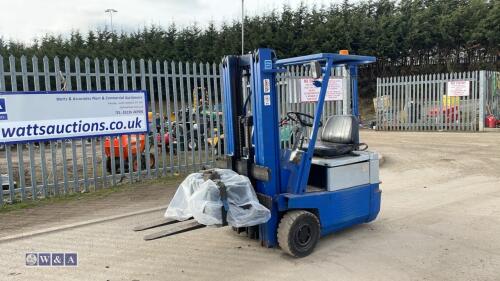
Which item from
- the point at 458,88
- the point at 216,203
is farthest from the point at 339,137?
the point at 458,88

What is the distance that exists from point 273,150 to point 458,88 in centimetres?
1487

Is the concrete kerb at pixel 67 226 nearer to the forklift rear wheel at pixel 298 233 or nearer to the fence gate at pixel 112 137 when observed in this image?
the fence gate at pixel 112 137

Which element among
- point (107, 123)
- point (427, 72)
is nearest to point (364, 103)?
point (427, 72)

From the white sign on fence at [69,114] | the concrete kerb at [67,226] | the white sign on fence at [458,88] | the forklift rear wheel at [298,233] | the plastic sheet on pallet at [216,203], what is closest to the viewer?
the plastic sheet on pallet at [216,203]

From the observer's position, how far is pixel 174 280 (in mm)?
3906

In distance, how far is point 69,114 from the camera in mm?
7102

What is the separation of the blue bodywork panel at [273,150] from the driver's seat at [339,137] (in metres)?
0.47

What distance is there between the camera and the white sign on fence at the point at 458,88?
1638cm

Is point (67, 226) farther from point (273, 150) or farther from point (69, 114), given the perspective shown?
point (273, 150)

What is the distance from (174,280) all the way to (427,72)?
1165 inches

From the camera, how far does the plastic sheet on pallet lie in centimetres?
392

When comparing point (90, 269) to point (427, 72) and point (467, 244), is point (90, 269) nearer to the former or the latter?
point (467, 244)

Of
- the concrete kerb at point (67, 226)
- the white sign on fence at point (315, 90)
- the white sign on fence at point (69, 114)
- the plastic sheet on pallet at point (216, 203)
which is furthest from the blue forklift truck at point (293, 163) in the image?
the white sign on fence at point (315, 90)

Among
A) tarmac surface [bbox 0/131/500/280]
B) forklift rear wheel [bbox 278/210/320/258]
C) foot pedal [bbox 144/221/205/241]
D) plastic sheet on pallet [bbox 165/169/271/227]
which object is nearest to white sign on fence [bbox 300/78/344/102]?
tarmac surface [bbox 0/131/500/280]
